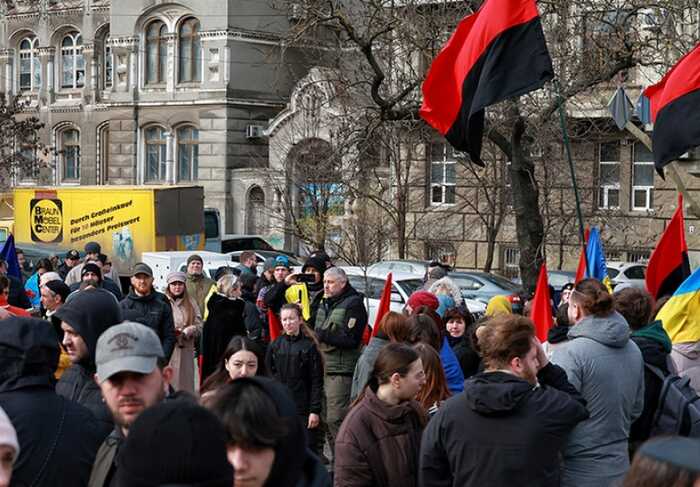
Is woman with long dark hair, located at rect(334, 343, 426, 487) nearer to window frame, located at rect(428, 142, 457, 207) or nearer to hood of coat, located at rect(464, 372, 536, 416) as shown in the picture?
hood of coat, located at rect(464, 372, 536, 416)

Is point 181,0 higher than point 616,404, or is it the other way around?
point 181,0

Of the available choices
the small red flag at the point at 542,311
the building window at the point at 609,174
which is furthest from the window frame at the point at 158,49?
the small red flag at the point at 542,311

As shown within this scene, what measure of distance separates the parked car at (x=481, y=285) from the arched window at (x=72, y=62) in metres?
26.8

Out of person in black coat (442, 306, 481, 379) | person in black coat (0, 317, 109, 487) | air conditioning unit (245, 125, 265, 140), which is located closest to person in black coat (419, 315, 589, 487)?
person in black coat (0, 317, 109, 487)

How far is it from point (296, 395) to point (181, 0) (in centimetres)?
3423

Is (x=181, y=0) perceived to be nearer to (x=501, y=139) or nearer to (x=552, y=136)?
(x=552, y=136)

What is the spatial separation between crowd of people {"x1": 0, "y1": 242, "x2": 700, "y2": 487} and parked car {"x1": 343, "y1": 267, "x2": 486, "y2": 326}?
1068 centimetres

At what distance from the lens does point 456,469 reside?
18.2 ft

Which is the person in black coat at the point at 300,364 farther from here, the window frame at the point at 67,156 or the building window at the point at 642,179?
the window frame at the point at 67,156

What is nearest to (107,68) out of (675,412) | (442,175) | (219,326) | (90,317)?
(442,175)

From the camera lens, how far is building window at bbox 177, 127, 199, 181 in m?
43.6

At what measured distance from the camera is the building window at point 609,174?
105 feet

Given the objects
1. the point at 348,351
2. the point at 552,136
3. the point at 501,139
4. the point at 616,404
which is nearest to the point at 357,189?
the point at 552,136

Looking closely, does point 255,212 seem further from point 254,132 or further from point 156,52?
point 156,52
